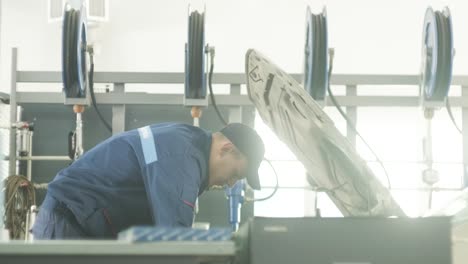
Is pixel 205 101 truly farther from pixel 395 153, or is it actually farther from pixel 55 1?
pixel 55 1

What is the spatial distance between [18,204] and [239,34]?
2.56 m

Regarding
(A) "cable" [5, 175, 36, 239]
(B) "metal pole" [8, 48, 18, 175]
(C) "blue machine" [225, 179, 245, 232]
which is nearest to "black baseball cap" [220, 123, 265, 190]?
(C) "blue machine" [225, 179, 245, 232]

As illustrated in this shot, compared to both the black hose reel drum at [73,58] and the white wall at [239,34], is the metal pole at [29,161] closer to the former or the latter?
the black hose reel drum at [73,58]

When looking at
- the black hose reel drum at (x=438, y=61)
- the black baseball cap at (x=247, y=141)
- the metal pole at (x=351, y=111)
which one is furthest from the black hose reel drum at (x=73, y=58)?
the black hose reel drum at (x=438, y=61)

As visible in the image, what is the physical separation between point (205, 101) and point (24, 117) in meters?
1.01

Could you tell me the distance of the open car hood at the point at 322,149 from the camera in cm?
154

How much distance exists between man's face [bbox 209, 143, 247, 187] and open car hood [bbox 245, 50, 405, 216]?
0.58 meters

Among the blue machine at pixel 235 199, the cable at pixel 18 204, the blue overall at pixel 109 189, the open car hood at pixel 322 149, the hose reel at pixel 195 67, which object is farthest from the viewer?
the cable at pixel 18 204

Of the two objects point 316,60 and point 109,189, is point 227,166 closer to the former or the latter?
point 109,189

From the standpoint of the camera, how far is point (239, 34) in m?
5.58

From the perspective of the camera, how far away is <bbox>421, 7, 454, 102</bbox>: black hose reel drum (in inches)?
119

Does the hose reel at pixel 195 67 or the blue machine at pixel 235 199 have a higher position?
the hose reel at pixel 195 67

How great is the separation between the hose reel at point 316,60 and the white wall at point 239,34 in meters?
2.28

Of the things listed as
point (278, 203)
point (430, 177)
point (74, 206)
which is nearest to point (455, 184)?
point (278, 203)
